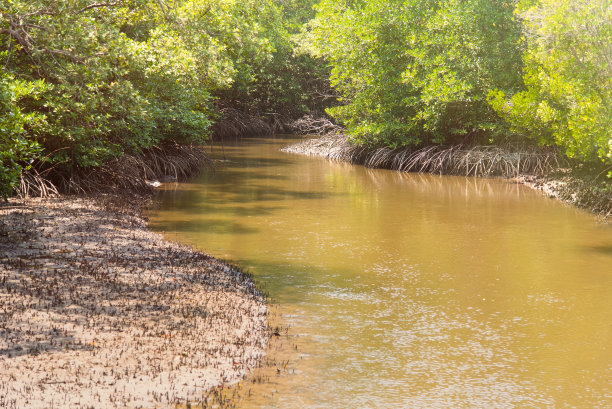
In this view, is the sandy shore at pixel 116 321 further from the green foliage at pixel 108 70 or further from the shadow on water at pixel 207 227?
the shadow on water at pixel 207 227

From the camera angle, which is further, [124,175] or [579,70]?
[124,175]

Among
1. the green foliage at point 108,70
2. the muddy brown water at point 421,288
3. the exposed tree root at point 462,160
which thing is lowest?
the muddy brown water at point 421,288

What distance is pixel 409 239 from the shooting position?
1391cm

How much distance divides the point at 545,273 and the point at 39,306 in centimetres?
727

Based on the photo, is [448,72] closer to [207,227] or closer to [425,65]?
[425,65]

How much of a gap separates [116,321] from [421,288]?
14.4 ft

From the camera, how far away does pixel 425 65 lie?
2352cm

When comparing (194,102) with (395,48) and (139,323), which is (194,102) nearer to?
A: (395,48)

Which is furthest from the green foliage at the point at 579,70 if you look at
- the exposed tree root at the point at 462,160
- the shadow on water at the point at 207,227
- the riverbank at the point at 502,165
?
the shadow on water at the point at 207,227

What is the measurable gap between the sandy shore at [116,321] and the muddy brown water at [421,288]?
0.63 meters

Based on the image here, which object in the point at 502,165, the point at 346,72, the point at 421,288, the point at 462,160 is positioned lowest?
the point at 421,288

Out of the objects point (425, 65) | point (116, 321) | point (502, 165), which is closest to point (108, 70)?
point (116, 321)

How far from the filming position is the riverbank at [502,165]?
57.6 feet

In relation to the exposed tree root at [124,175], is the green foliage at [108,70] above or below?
above
